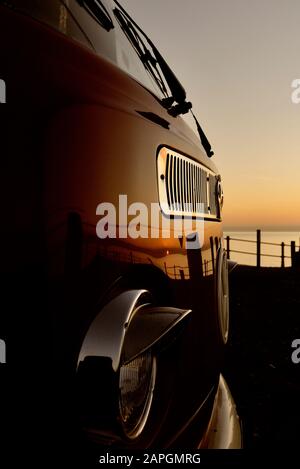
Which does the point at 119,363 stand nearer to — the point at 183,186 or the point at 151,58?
the point at 183,186

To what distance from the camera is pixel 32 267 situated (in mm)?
677

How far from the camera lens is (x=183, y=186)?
128 cm

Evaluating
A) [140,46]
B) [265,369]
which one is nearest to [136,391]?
[140,46]

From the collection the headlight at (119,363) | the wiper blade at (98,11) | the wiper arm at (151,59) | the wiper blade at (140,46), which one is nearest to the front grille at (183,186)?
the headlight at (119,363)

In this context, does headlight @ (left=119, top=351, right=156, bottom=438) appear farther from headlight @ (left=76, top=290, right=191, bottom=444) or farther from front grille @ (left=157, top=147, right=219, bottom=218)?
front grille @ (left=157, top=147, right=219, bottom=218)

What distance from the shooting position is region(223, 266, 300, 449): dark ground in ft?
9.58

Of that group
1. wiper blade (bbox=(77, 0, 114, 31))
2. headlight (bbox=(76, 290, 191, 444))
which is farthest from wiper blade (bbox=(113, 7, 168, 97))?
headlight (bbox=(76, 290, 191, 444))

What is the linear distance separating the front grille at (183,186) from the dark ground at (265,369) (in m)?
1.01

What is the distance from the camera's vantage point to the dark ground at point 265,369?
2.92 meters

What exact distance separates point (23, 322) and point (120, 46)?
1.39m

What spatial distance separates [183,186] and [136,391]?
1.99ft

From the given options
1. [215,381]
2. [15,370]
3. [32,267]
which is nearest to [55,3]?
[32,267]

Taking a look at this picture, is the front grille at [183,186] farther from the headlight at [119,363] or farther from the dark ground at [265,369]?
the dark ground at [265,369]

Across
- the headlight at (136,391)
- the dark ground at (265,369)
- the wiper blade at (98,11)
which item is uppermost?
the wiper blade at (98,11)
